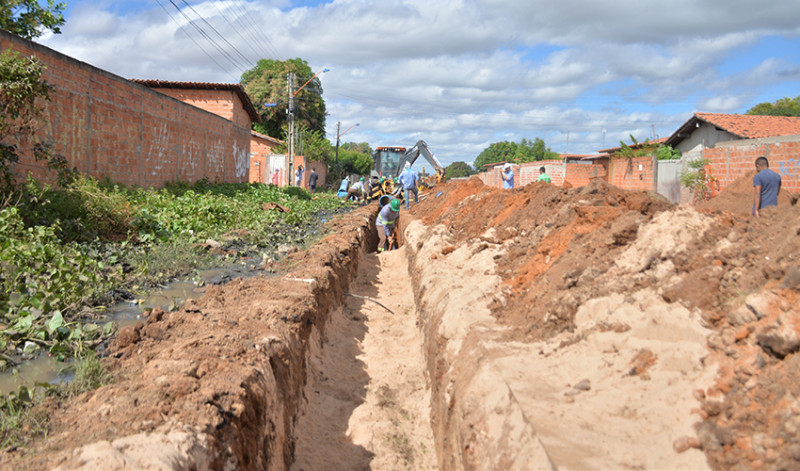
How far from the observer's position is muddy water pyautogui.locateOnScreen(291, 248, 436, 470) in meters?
4.78

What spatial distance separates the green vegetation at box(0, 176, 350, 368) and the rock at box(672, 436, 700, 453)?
12.7 feet

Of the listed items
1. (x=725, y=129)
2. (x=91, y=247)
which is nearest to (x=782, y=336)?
(x=91, y=247)

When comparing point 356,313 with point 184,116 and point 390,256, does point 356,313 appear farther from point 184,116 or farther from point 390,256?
point 184,116

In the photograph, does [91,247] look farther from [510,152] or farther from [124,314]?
[510,152]

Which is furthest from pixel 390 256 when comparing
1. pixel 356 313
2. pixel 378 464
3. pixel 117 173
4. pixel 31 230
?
pixel 378 464

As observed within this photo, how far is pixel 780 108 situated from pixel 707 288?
4721 centimetres

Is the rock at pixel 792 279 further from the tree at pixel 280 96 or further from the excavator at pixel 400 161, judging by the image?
the tree at pixel 280 96

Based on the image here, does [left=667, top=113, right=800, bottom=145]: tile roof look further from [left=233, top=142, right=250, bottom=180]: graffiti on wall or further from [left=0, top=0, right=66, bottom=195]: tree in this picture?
[left=0, top=0, right=66, bottom=195]: tree

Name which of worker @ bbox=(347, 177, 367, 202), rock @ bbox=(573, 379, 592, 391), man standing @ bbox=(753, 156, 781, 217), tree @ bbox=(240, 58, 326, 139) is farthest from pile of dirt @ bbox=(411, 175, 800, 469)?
tree @ bbox=(240, 58, 326, 139)

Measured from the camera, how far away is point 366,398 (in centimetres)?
590

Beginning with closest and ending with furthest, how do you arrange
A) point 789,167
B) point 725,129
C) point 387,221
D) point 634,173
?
point 789,167 < point 387,221 < point 634,173 < point 725,129

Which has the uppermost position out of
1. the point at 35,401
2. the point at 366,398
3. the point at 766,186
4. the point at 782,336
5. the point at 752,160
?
the point at 752,160

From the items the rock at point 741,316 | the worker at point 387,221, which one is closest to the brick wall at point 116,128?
the worker at point 387,221

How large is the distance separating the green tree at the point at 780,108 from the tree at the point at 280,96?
112 feet
